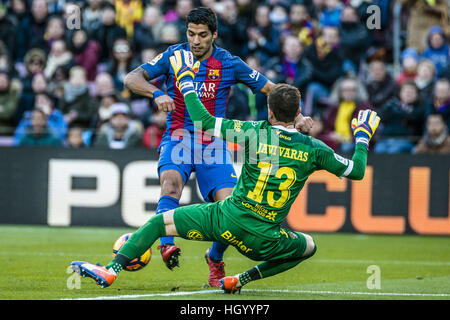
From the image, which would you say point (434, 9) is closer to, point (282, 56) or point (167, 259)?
point (282, 56)

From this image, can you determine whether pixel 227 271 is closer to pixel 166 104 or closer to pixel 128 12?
pixel 166 104

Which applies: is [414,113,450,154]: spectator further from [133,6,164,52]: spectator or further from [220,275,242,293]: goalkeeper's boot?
[220,275,242,293]: goalkeeper's boot

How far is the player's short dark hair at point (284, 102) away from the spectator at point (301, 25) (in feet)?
32.6

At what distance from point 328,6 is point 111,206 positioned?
20.0 feet

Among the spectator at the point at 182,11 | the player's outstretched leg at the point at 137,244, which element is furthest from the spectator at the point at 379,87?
the player's outstretched leg at the point at 137,244

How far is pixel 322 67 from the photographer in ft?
50.0

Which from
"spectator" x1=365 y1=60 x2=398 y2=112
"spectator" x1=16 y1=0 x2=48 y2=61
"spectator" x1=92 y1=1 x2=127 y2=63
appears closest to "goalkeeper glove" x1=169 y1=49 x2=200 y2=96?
"spectator" x1=365 y1=60 x2=398 y2=112

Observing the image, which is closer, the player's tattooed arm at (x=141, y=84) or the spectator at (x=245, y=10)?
the player's tattooed arm at (x=141, y=84)

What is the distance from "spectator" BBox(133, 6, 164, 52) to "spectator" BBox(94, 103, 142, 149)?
2.81m

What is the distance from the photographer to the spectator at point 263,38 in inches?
645

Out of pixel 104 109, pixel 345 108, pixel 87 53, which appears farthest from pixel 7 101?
pixel 345 108

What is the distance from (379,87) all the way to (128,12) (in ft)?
20.2

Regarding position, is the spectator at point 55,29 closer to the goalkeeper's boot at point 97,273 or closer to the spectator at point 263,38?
the spectator at point 263,38

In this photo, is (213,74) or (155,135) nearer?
(213,74)
